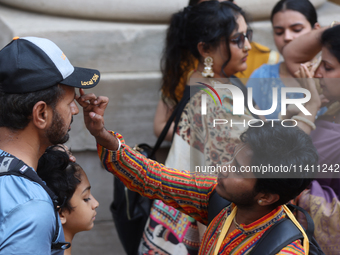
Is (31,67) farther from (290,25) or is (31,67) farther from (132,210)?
(290,25)

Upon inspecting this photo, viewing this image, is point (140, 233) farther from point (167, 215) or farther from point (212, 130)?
point (212, 130)

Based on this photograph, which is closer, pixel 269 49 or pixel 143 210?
pixel 143 210

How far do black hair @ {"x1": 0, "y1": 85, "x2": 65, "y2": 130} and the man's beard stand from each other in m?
0.05

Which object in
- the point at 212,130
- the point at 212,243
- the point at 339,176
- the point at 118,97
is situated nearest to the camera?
the point at 212,243

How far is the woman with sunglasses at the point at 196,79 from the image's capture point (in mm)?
2242

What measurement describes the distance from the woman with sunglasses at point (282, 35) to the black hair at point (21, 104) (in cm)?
197

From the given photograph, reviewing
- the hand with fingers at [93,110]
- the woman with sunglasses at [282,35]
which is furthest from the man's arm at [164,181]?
the woman with sunglasses at [282,35]

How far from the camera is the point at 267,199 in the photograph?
156 cm

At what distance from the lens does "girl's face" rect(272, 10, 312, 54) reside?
3027 millimetres

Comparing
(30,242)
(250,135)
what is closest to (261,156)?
(250,135)

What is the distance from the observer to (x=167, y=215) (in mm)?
2326

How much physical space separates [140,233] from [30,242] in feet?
4.73

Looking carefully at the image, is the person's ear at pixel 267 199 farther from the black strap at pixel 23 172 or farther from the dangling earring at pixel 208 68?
the dangling earring at pixel 208 68

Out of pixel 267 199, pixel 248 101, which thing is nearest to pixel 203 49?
pixel 248 101
